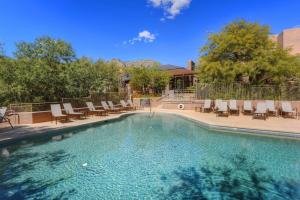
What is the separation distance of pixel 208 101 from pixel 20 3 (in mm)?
13293

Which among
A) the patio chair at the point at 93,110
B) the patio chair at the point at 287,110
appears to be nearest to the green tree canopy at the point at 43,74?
the patio chair at the point at 93,110

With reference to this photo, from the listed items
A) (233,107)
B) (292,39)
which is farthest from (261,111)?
(292,39)

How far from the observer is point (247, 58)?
16.1m

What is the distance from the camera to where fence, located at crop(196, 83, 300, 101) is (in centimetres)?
1331

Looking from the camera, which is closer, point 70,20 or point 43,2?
point 43,2

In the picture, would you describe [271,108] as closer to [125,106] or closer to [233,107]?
[233,107]

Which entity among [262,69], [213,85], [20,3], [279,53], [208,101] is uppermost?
[20,3]

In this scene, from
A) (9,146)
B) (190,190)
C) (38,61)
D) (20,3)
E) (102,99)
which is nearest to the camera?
(190,190)

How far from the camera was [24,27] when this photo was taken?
15.3 metres

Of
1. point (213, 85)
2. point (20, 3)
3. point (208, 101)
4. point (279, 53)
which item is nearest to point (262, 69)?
point (279, 53)

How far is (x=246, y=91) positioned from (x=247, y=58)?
10.4 ft

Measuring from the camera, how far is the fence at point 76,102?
11.0 meters

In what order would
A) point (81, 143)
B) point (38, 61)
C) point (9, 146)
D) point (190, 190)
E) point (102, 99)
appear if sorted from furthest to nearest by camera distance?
1. point (102, 99)
2. point (38, 61)
3. point (81, 143)
4. point (9, 146)
5. point (190, 190)

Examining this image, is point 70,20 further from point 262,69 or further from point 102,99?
point 262,69
